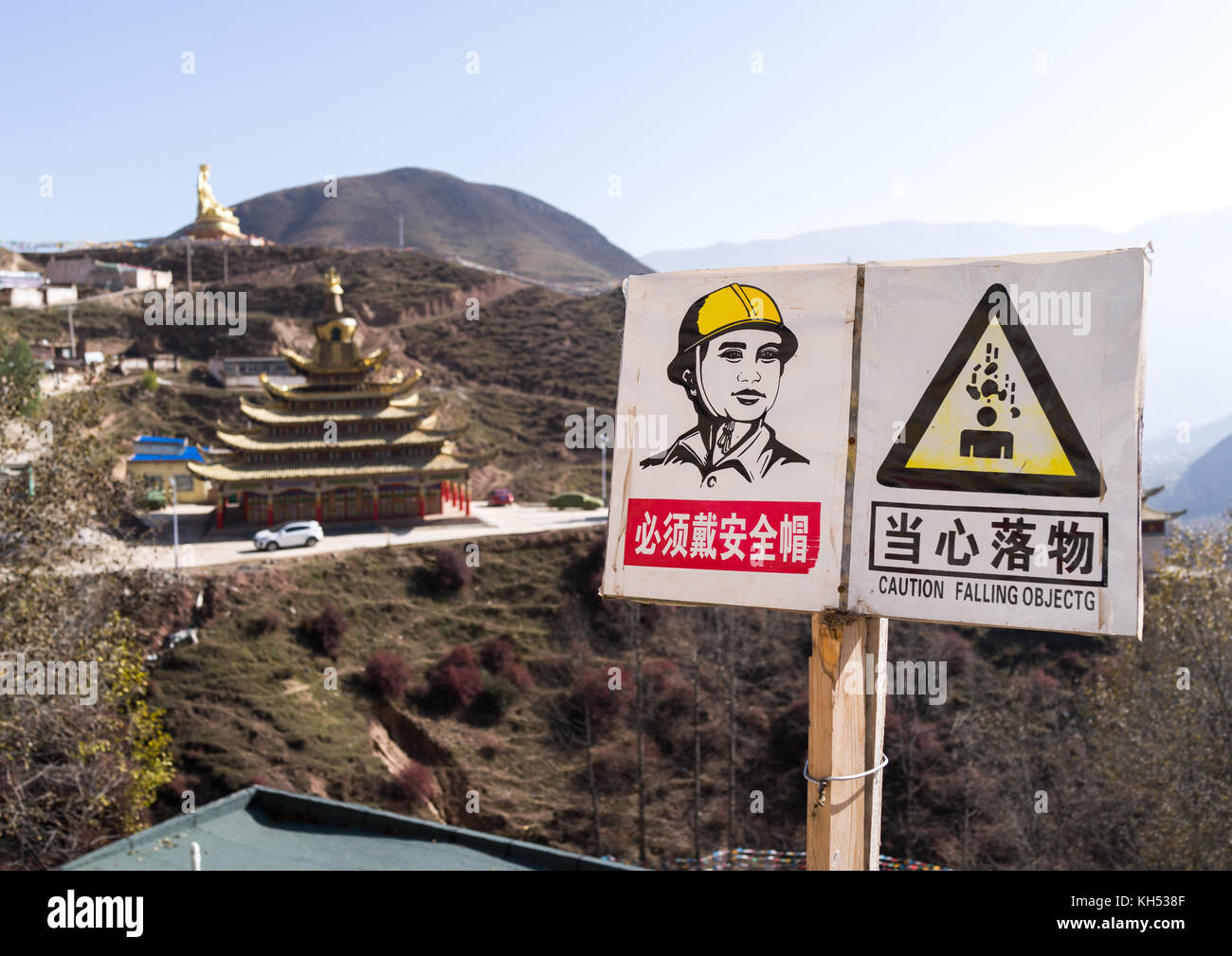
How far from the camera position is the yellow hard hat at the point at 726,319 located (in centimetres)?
353

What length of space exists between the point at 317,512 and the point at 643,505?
3636 centimetres

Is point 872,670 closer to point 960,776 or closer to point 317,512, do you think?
point 960,776

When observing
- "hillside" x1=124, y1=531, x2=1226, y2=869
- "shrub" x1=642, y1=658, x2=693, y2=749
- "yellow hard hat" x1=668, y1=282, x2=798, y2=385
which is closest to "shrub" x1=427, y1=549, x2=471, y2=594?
"hillside" x1=124, y1=531, x2=1226, y2=869

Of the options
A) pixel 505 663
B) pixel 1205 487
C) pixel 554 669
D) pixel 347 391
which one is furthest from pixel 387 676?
pixel 1205 487

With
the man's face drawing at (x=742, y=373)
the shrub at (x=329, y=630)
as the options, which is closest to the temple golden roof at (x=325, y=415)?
the shrub at (x=329, y=630)

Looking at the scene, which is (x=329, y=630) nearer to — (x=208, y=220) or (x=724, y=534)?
(x=724, y=534)

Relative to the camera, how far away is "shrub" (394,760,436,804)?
963 inches

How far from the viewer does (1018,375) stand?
10.7 ft
